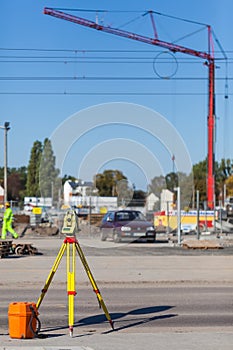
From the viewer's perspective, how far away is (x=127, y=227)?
3350 cm

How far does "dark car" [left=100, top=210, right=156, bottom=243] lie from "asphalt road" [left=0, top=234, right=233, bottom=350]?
22.9 feet

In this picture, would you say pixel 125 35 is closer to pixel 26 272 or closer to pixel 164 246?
pixel 164 246

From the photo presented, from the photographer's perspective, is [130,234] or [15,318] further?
[130,234]

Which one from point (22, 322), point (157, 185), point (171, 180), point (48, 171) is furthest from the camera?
point (171, 180)

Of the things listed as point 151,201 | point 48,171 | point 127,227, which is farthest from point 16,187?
point 48,171

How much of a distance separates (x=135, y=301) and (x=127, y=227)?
19.5 m

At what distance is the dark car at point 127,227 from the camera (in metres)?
33.5

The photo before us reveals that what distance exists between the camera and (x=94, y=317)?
11.7 m

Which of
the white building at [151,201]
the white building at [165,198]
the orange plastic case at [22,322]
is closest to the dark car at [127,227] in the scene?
the white building at [165,198]

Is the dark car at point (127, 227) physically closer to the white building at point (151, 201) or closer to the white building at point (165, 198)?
the white building at point (165, 198)

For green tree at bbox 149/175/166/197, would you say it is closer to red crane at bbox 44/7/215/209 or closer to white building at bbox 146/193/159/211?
white building at bbox 146/193/159/211

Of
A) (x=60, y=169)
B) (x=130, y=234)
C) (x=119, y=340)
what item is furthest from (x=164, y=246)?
(x=119, y=340)

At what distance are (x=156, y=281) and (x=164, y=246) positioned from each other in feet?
44.9

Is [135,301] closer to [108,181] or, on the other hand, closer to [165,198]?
[108,181]
